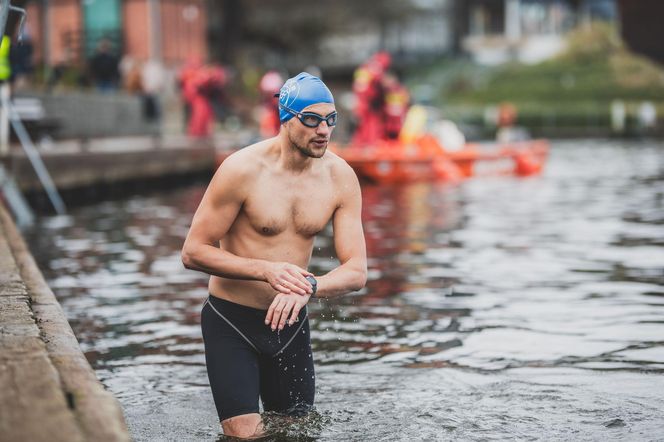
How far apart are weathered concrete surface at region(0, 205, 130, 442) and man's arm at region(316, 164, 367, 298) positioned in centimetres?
132

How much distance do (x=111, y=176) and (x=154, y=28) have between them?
11.4m

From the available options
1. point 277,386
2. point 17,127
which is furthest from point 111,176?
point 277,386

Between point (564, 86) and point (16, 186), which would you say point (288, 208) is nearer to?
point (16, 186)

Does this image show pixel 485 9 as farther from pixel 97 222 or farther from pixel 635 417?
pixel 635 417

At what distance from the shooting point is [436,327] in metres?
9.59

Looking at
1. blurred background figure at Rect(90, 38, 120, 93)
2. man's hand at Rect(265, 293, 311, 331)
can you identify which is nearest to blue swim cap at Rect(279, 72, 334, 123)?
man's hand at Rect(265, 293, 311, 331)

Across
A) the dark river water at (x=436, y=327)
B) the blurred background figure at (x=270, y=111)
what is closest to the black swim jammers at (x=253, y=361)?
the dark river water at (x=436, y=327)

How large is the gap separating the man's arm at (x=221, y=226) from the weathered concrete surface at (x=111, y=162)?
14655mm

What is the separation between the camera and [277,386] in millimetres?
6207

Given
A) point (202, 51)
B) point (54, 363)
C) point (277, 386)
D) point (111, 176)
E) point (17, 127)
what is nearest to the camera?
point (54, 363)

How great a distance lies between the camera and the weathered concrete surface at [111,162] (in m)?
20.7

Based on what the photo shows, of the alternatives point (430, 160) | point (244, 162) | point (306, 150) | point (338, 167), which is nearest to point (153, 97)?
point (430, 160)

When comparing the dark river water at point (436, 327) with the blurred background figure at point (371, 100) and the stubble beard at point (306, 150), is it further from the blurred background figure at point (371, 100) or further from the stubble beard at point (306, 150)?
the blurred background figure at point (371, 100)

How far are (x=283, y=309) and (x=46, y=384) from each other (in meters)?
1.30
